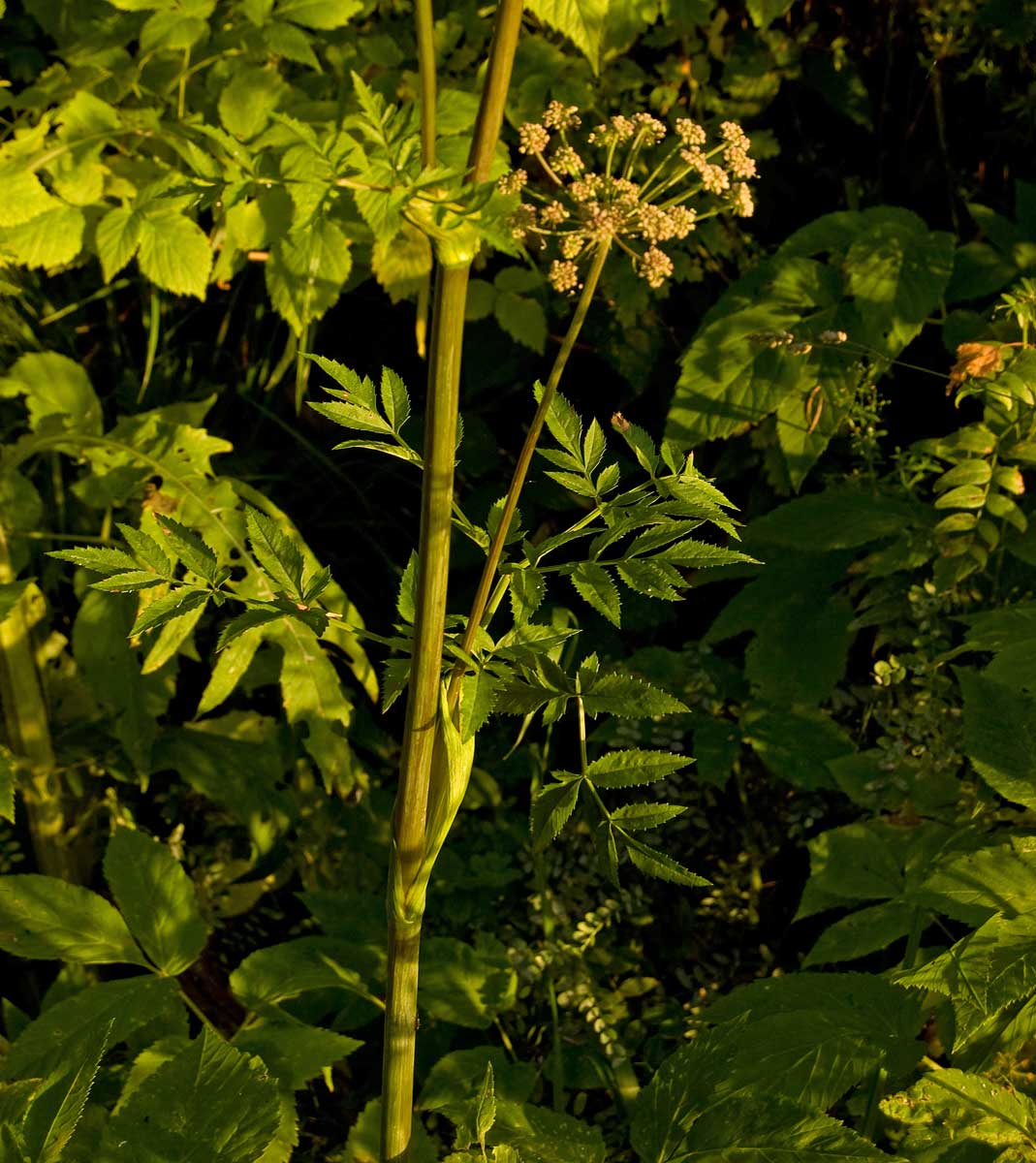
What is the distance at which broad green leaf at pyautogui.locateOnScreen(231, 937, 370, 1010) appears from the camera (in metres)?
1.86

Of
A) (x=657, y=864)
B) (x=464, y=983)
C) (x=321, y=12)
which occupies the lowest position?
(x=464, y=983)

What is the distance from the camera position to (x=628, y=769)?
1.31 meters

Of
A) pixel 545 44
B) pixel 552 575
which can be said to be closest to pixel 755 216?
pixel 545 44

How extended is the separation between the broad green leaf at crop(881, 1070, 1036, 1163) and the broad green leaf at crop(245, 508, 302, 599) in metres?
0.98

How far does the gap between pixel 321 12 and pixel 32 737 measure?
1.48m

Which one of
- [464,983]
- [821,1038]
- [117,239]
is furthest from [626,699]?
[117,239]

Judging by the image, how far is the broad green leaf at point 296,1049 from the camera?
1.73 metres

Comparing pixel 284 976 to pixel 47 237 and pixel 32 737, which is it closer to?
pixel 32 737

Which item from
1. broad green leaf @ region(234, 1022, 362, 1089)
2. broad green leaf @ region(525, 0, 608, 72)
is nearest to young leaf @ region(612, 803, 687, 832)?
broad green leaf @ region(234, 1022, 362, 1089)

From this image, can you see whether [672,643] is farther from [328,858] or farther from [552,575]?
[328,858]

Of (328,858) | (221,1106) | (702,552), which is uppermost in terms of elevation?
(702,552)

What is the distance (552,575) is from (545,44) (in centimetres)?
128

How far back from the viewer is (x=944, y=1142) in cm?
153

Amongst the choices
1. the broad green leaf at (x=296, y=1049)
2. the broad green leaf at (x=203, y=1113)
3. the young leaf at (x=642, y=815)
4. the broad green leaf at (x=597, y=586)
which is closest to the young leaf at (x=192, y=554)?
the broad green leaf at (x=597, y=586)
